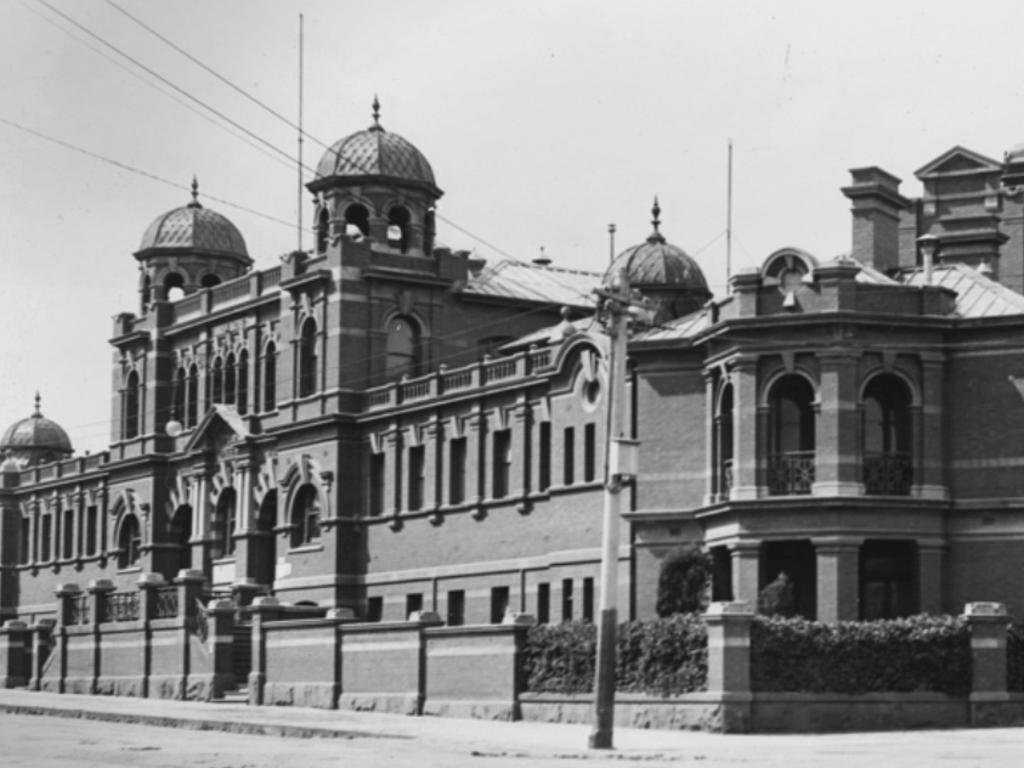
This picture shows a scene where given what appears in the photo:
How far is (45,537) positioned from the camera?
306ft

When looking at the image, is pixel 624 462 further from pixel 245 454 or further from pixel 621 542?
pixel 245 454

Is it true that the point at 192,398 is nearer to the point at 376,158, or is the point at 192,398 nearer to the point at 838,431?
the point at 376,158

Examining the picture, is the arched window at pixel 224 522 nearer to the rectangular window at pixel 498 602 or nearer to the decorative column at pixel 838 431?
the rectangular window at pixel 498 602

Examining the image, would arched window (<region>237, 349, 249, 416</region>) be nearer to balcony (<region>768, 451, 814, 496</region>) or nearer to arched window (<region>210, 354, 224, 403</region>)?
arched window (<region>210, 354, 224, 403</region>)

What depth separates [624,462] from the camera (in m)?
38.1

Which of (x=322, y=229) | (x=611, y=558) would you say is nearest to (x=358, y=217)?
(x=322, y=229)

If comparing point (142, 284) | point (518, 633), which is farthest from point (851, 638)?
point (142, 284)

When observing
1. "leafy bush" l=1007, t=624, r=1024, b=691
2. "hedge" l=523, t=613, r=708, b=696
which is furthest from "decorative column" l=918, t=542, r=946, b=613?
Answer: "hedge" l=523, t=613, r=708, b=696

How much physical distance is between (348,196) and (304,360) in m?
5.28

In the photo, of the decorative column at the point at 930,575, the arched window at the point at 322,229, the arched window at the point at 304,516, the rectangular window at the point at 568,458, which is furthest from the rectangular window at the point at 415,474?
the decorative column at the point at 930,575

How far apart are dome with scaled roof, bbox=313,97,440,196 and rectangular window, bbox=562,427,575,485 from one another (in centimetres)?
1522

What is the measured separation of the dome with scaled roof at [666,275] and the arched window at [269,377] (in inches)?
476

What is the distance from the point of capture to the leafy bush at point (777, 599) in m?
49.8

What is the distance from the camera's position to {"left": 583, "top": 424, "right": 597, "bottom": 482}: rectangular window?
2325 inches
